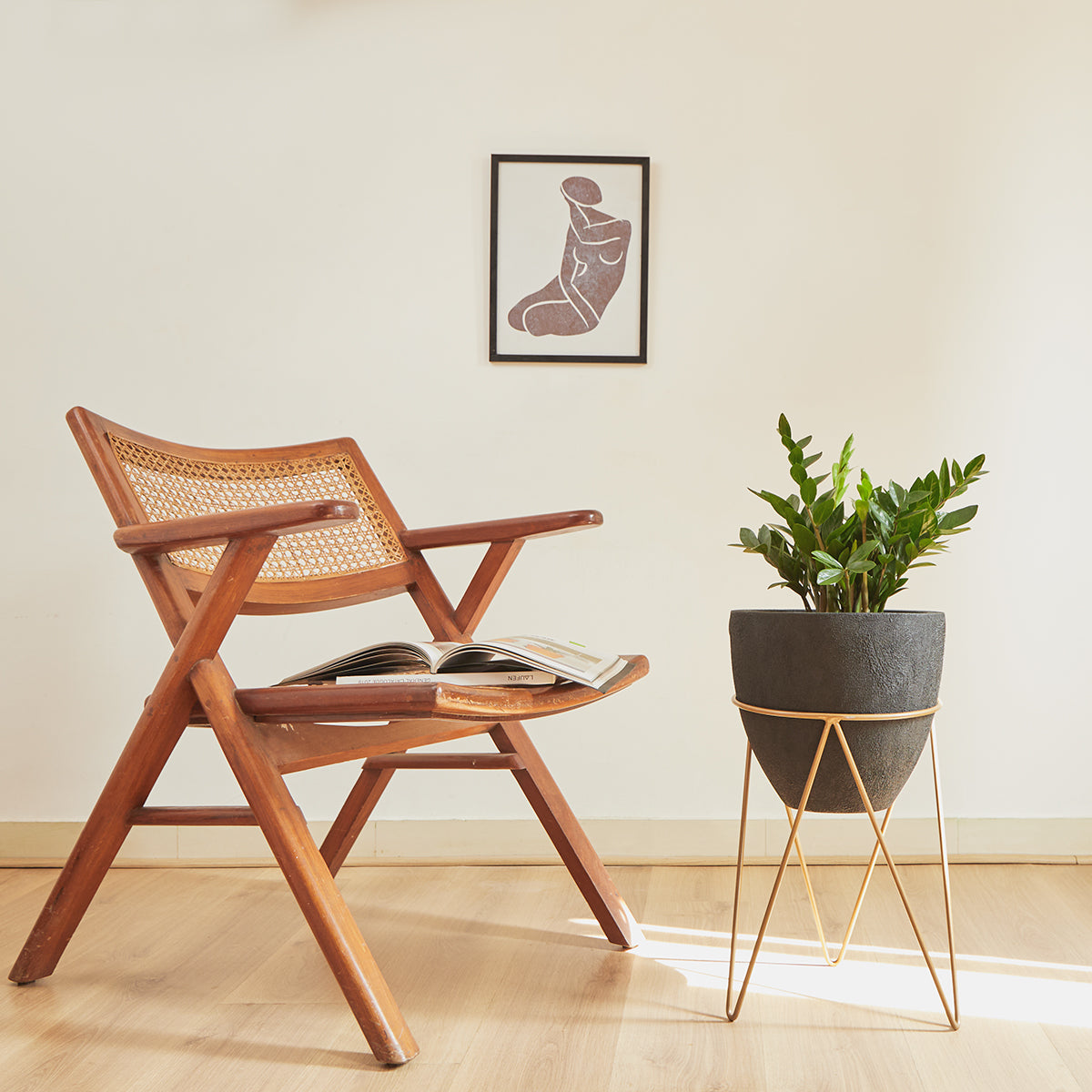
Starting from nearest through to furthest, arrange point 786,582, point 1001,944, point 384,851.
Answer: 1. point 786,582
2. point 1001,944
3. point 384,851

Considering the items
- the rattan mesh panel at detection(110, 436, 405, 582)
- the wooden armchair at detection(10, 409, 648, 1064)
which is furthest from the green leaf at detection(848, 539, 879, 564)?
the rattan mesh panel at detection(110, 436, 405, 582)

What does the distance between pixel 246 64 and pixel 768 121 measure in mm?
1078

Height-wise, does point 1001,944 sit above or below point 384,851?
above

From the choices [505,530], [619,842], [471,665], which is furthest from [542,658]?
[619,842]

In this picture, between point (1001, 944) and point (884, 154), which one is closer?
point (1001, 944)

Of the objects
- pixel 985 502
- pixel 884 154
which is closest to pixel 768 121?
pixel 884 154

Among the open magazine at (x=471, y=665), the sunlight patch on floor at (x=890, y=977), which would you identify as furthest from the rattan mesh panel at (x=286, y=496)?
the sunlight patch on floor at (x=890, y=977)

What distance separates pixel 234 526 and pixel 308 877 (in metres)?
0.41

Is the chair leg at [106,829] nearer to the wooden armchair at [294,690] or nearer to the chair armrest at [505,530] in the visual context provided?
the wooden armchair at [294,690]

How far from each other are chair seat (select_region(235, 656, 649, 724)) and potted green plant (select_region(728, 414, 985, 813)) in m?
0.21

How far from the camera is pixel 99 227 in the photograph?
2.03 meters

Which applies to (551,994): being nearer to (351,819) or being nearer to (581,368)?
(351,819)

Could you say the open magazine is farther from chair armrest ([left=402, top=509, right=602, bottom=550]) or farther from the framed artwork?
the framed artwork

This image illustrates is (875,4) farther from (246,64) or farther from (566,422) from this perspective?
(246,64)
